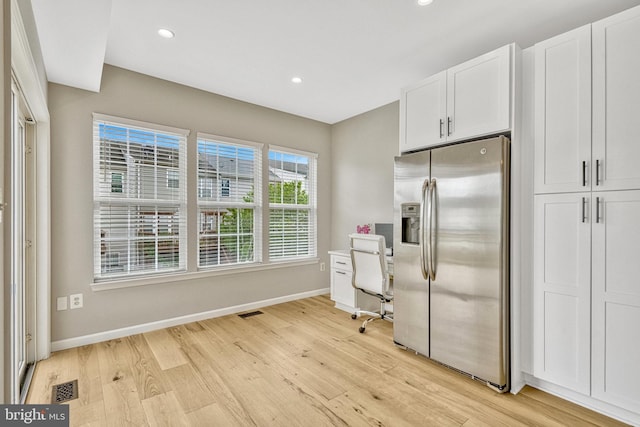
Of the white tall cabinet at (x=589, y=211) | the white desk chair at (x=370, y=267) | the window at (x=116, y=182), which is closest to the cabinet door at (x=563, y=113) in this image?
the white tall cabinet at (x=589, y=211)

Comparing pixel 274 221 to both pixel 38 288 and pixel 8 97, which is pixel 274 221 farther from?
pixel 8 97

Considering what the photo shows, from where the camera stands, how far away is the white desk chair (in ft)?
10.3

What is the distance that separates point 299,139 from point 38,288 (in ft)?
10.8

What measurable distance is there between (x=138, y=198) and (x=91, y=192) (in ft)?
1.29

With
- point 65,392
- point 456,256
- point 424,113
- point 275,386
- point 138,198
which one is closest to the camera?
point 65,392

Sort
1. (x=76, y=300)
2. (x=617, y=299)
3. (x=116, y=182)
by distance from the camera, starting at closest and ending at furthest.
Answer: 1. (x=617, y=299)
2. (x=76, y=300)
3. (x=116, y=182)

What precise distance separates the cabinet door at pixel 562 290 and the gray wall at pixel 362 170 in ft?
6.47

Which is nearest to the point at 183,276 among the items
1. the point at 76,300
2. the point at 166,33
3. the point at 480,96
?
the point at 76,300

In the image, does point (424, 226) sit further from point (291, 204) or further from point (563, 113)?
point (291, 204)

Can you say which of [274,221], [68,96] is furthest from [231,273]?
[68,96]

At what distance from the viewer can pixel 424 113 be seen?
8.80 feet

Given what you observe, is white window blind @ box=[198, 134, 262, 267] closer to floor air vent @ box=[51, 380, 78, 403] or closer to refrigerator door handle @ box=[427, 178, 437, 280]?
floor air vent @ box=[51, 380, 78, 403]

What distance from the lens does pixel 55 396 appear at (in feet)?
6.86

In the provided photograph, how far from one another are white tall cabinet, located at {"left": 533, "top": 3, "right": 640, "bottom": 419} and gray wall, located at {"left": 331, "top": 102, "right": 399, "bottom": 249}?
1955mm
